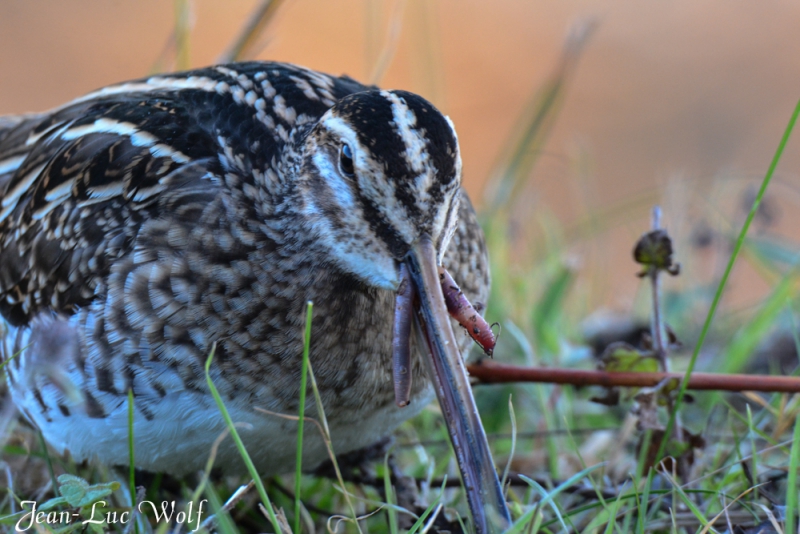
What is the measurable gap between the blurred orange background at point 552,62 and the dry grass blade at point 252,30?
131 inches

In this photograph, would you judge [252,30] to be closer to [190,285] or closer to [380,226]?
[190,285]

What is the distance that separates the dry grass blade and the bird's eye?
1866 mm

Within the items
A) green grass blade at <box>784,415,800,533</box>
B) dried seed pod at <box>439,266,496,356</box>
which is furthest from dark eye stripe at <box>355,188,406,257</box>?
green grass blade at <box>784,415,800,533</box>

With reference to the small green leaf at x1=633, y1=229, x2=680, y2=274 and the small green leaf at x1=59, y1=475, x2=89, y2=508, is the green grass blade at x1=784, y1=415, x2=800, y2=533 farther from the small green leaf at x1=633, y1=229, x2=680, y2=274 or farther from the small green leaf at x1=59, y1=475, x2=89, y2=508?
the small green leaf at x1=59, y1=475, x2=89, y2=508

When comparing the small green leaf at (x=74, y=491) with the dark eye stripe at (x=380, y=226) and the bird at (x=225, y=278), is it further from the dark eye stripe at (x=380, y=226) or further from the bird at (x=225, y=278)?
the dark eye stripe at (x=380, y=226)

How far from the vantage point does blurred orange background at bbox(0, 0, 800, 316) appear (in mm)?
7801

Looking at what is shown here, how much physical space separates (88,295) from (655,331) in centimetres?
171

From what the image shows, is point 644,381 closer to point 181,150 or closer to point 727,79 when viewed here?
point 181,150

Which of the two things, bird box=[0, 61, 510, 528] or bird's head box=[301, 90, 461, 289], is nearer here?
bird's head box=[301, 90, 461, 289]

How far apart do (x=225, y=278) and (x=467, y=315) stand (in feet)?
2.48

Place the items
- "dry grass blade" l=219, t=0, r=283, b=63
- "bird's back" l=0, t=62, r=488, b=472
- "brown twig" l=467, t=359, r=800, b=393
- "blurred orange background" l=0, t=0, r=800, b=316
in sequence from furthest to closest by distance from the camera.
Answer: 1. "blurred orange background" l=0, t=0, r=800, b=316
2. "dry grass blade" l=219, t=0, r=283, b=63
3. "brown twig" l=467, t=359, r=800, b=393
4. "bird's back" l=0, t=62, r=488, b=472

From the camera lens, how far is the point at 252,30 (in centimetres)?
403

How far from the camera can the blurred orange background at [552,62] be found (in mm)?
7801

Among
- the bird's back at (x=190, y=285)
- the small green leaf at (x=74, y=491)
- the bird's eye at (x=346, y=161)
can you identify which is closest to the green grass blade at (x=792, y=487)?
the bird's back at (x=190, y=285)
